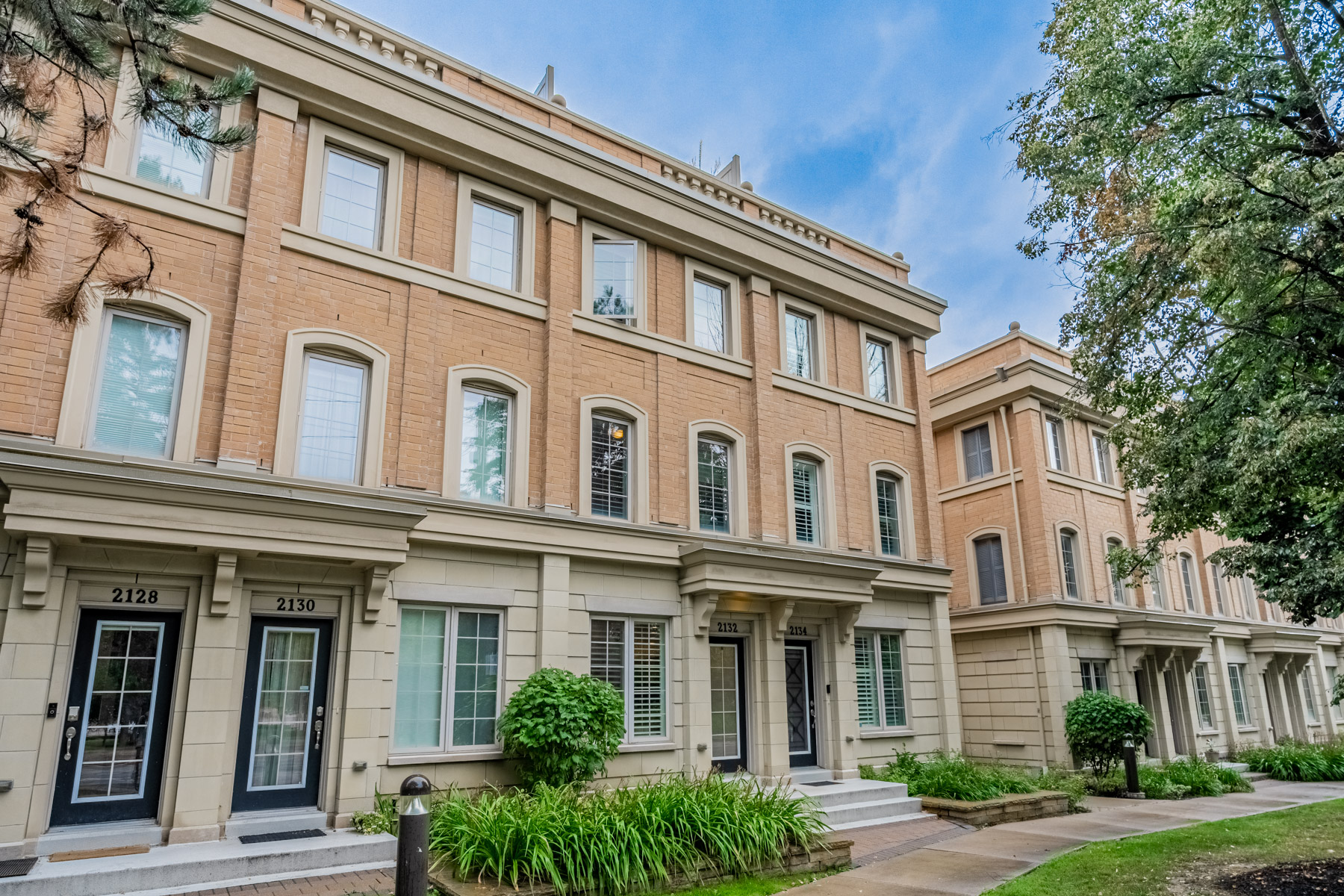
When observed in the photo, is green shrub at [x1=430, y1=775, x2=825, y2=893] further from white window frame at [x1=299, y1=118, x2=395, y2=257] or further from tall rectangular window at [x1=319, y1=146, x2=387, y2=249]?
tall rectangular window at [x1=319, y1=146, x2=387, y2=249]

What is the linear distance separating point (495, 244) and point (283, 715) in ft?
23.4

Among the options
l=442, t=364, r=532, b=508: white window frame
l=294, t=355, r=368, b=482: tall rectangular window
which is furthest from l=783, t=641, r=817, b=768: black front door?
l=294, t=355, r=368, b=482: tall rectangular window

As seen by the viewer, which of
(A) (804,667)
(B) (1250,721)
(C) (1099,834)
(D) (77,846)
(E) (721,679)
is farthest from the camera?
(B) (1250,721)

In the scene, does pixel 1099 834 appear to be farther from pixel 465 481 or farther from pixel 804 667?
pixel 465 481

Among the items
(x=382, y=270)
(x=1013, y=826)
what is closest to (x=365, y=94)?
(x=382, y=270)

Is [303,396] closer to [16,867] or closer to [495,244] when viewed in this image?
[495,244]

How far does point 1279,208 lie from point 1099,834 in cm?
810

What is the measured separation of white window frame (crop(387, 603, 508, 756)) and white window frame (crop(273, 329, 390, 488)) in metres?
1.88

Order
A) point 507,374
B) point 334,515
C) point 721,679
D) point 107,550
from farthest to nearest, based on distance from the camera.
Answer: point 721,679
point 507,374
point 334,515
point 107,550

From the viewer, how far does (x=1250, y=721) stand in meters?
24.9

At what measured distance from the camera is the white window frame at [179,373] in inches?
355

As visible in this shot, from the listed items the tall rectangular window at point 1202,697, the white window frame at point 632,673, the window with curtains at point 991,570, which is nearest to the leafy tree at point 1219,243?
the white window frame at point 632,673

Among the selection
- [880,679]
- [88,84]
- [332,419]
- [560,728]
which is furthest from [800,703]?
[88,84]

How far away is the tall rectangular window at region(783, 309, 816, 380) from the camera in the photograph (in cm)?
1603
